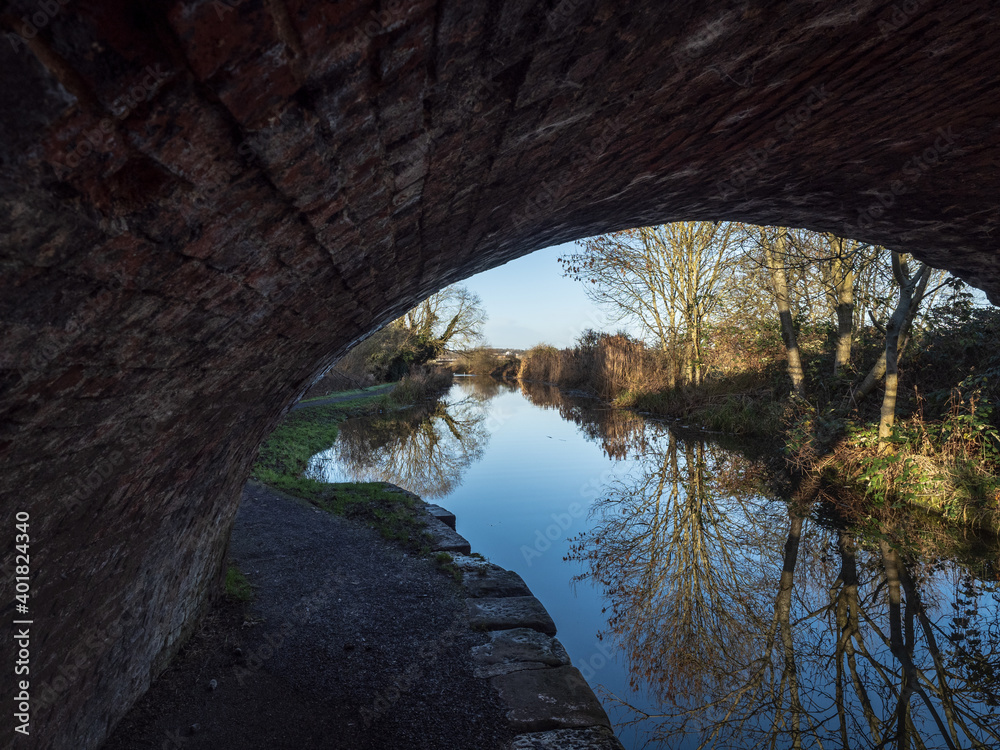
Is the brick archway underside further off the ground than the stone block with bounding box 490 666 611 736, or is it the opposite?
the brick archway underside

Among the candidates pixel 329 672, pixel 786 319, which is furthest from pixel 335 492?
pixel 786 319

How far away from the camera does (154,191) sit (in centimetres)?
89

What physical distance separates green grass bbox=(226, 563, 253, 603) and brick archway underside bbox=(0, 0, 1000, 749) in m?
1.17

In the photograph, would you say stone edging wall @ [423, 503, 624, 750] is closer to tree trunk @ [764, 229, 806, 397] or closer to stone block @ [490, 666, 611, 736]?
stone block @ [490, 666, 611, 736]

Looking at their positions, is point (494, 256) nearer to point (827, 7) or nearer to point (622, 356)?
point (827, 7)

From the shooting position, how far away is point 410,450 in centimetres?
1262

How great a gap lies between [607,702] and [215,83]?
4301mm

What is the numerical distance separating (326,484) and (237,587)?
3848 mm

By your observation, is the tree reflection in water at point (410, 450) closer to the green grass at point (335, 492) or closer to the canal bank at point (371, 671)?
the green grass at point (335, 492)

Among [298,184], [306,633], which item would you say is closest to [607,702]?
[306,633]

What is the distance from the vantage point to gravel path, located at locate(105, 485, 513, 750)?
8.87 ft

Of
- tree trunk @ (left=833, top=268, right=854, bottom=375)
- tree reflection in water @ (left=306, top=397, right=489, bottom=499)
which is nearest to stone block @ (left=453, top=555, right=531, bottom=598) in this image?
tree reflection in water @ (left=306, top=397, right=489, bottom=499)

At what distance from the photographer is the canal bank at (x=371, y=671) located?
2709 millimetres

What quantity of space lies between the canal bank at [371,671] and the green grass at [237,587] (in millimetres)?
103
